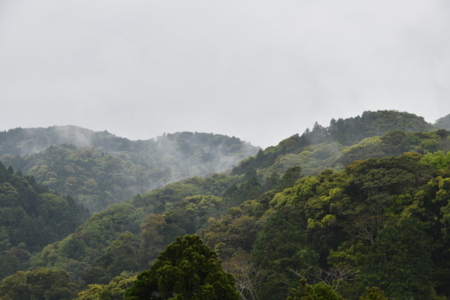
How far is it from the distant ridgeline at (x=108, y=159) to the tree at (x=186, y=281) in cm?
8318

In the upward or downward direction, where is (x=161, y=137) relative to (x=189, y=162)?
upward

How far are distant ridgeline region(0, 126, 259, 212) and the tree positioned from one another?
83.2m

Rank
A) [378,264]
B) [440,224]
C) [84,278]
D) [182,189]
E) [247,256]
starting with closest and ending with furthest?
1. [378,264]
2. [440,224]
3. [247,256]
4. [84,278]
5. [182,189]

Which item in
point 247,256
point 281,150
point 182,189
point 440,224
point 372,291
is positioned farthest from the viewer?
point 281,150

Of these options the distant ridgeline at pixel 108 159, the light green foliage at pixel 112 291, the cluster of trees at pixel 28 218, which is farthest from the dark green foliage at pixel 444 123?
the light green foliage at pixel 112 291

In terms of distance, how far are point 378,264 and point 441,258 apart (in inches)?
147

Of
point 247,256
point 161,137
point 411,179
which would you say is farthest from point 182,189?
point 161,137

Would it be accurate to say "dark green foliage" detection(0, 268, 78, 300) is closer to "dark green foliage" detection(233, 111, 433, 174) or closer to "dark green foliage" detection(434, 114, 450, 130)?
"dark green foliage" detection(233, 111, 433, 174)

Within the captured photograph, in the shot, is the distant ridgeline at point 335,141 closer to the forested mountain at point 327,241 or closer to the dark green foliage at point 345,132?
the dark green foliage at point 345,132

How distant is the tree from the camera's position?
1349 centimetres

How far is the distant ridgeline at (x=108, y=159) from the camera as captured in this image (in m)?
102

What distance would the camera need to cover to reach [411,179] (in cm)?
2630

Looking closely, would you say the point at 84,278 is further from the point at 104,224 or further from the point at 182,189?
the point at 182,189

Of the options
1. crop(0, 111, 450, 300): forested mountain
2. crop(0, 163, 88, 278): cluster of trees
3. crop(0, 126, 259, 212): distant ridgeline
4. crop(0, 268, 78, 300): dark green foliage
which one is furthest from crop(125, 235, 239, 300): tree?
crop(0, 126, 259, 212): distant ridgeline
